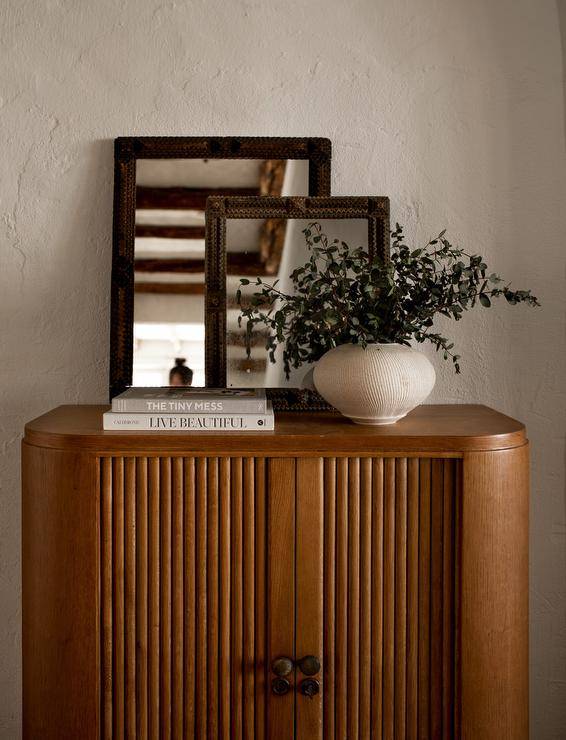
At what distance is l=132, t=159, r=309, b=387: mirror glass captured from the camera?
1660mm

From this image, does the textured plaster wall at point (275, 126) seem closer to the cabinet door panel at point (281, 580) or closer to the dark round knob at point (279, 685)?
the cabinet door panel at point (281, 580)

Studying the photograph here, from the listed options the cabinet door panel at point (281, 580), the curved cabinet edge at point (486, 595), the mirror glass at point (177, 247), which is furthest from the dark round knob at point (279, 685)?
the mirror glass at point (177, 247)

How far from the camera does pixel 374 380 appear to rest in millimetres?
1312

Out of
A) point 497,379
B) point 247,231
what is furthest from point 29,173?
point 497,379

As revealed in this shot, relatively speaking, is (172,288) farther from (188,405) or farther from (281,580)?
(281,580)

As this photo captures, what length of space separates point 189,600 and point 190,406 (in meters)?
0.39

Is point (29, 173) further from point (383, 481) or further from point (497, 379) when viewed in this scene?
point (497, 379)

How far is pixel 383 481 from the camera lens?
4.18ft

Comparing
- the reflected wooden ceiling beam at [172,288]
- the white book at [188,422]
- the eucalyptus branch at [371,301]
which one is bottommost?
the white book at [188,422]

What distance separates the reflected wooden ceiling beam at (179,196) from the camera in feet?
Result: 5.47

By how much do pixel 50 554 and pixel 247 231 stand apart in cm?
88

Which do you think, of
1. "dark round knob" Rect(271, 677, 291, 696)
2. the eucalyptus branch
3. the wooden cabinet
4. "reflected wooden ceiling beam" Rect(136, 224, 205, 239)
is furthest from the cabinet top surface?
"reflected wooden ceiling beam" Rect(136, 224, 205, 239)

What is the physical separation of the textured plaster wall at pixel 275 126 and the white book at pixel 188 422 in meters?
0.43

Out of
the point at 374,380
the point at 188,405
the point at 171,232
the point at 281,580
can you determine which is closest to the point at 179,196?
the point at 171,232
